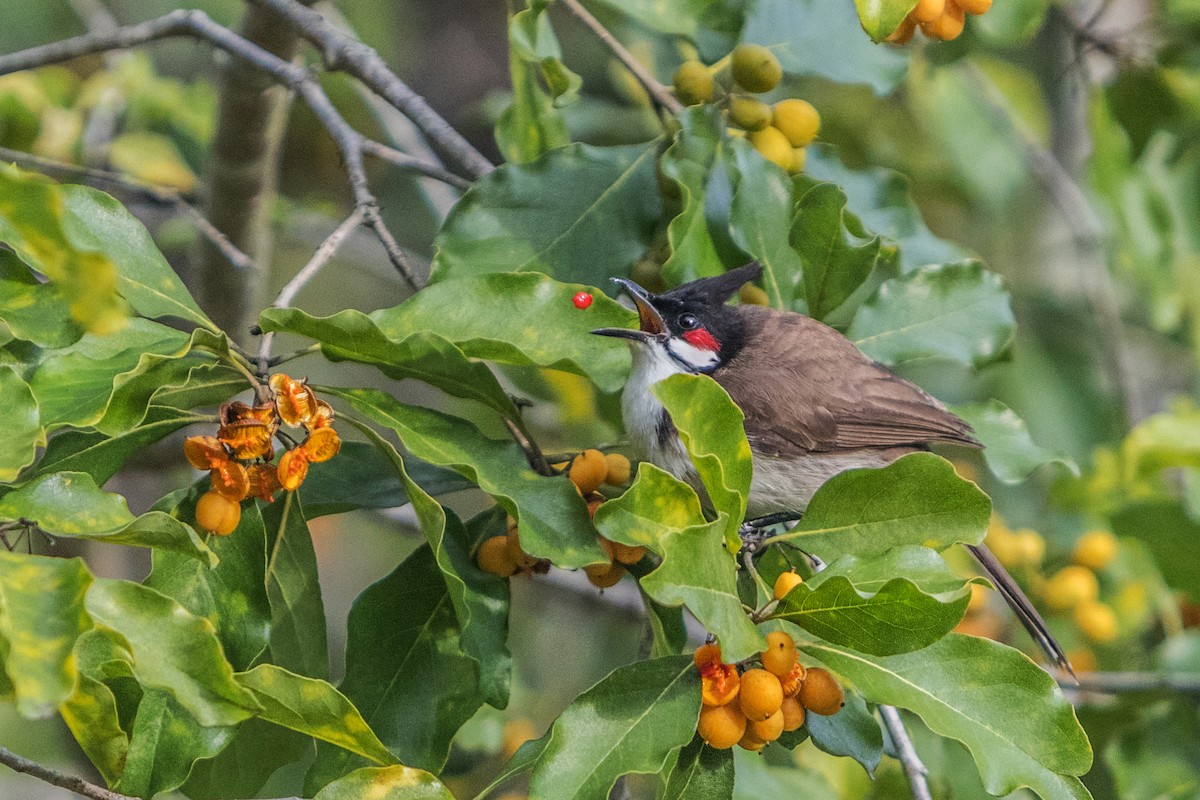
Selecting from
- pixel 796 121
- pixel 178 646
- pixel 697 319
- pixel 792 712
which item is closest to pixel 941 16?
pixel 796 121

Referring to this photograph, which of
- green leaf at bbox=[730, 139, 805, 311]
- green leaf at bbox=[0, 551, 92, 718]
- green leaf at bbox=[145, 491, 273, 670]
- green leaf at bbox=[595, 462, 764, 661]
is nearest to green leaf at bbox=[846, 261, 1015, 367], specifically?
green leaf at bbox=[730, 139, 805, 311]

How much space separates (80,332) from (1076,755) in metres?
1.37

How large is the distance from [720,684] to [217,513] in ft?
2.33

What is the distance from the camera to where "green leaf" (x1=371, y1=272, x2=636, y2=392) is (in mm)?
1828

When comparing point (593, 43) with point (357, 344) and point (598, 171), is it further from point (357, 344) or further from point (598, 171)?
point (357, 344)

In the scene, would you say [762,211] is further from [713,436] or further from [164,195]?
[164,195]

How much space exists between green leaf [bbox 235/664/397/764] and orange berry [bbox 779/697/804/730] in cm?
54

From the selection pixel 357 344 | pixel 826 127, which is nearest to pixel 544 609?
pixel 826 127

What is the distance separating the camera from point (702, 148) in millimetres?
2312

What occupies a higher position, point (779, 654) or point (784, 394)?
point (779, 654)

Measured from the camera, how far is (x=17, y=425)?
1.53m

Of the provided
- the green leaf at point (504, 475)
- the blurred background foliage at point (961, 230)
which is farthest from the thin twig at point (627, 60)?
the green leaf at point (504, 475)

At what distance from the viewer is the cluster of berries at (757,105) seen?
2.45 m

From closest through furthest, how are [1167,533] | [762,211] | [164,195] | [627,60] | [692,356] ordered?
1. [762,211]
2. [627,60]
3. [692,356]
4. [164,195]
5. [1167,533]
